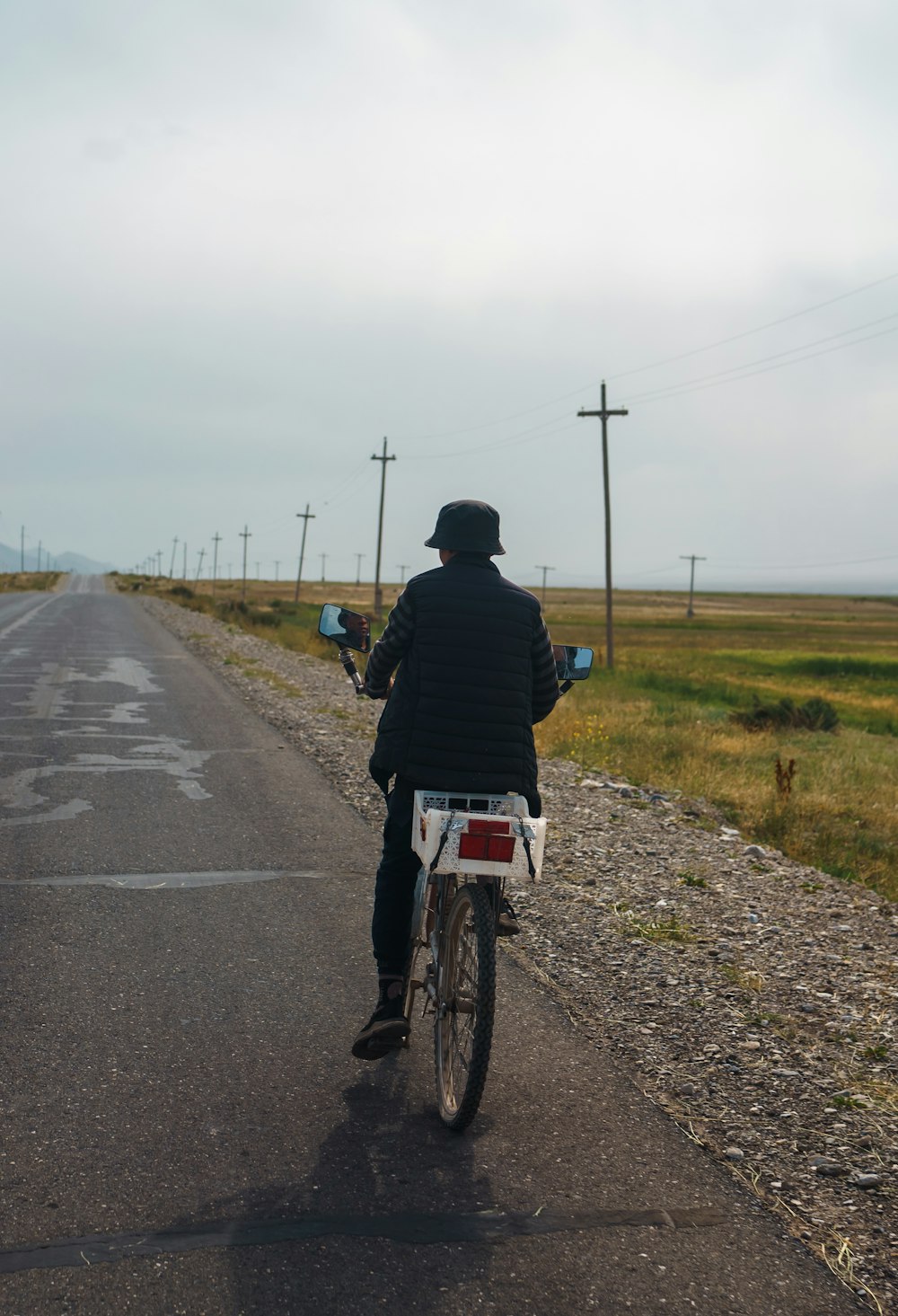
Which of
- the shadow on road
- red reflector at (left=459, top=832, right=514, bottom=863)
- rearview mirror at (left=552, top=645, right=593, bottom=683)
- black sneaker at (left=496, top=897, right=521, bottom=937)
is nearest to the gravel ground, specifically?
black sneaker at (left=496, top=897, right=521, bottom=937)

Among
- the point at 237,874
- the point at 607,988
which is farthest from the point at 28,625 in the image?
the point at 607,988

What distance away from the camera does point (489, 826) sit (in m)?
3.95

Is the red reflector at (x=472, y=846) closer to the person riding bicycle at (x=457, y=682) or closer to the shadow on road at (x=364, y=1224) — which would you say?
the person riding bicycle at (x=457, y=682)

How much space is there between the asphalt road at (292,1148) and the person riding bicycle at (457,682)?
0.55 metres

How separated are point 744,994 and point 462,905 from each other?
7.10ft

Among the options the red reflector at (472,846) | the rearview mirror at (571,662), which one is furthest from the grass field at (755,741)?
the red reflector at (472,846)

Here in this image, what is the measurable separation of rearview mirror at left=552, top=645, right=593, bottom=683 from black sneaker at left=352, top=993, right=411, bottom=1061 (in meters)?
1.52

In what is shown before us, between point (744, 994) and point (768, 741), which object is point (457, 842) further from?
point (768, 741)

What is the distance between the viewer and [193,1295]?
2920 mm

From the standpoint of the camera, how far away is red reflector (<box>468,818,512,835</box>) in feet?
12.9

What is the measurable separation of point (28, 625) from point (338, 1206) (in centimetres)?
3457

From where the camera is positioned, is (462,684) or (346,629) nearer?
(462,684)

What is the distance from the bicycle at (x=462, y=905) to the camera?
384 centimetres

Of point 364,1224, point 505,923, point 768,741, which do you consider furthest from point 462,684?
point 768,741
